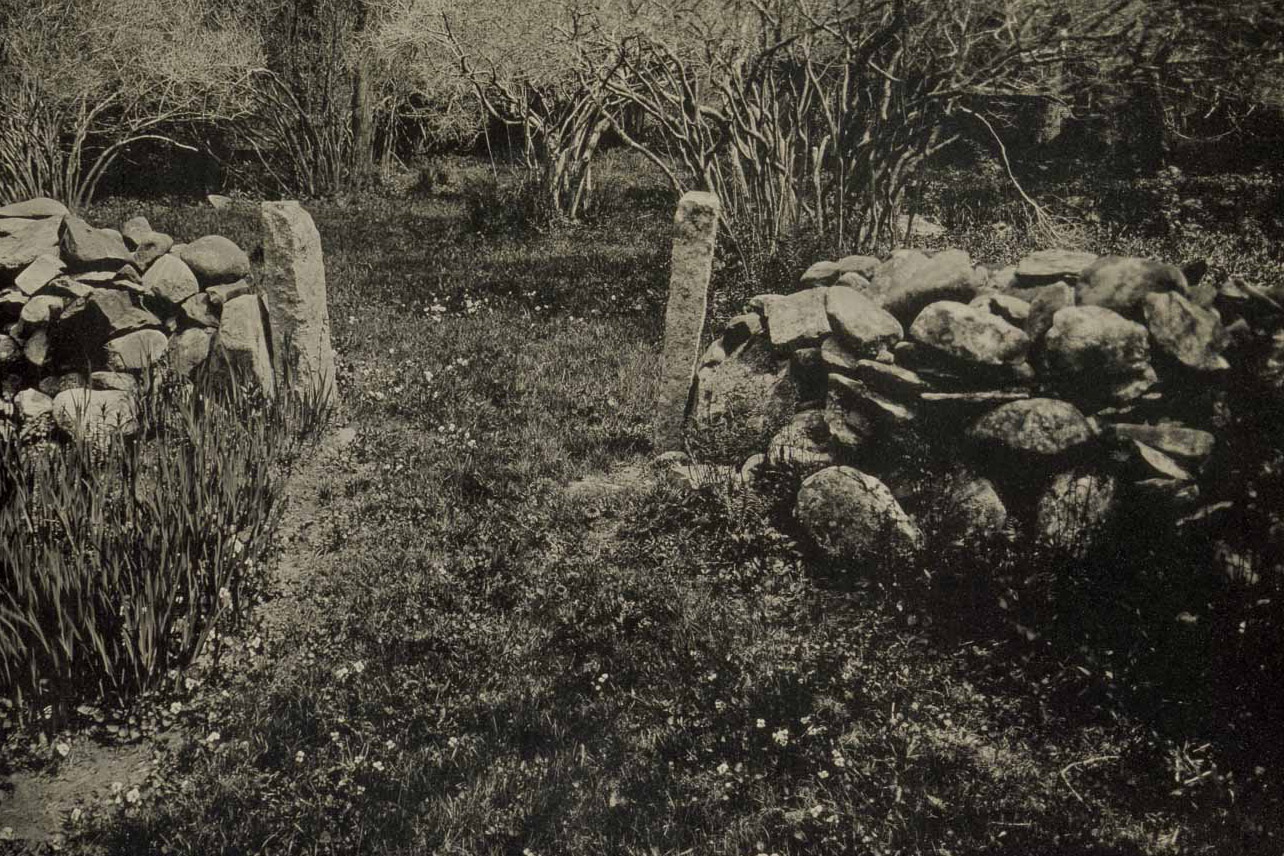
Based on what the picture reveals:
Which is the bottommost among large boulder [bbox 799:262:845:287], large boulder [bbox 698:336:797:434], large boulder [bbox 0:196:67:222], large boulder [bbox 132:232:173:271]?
large boulder [bbox 698:336:797:434]

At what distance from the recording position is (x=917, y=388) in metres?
4.29

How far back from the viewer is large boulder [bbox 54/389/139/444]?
15.1ft

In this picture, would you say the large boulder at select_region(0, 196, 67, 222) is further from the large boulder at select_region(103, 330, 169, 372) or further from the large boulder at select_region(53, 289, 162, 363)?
the large boulder at select_region(103, 330, 169, 372)

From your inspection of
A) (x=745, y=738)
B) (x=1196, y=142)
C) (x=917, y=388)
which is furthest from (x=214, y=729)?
(x=1196, y=142)

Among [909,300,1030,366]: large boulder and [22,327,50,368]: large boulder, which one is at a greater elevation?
[909,300,1030,366]: large boulder

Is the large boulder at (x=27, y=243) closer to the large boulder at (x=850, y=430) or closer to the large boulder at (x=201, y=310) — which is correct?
the large boulder at (x=201, y=310)

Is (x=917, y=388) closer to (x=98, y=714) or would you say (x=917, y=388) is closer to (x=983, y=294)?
(x=983, y=294)

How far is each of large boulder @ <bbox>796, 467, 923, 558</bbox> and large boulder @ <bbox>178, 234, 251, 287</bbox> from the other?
410cm

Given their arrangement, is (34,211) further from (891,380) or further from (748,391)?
(891,380)

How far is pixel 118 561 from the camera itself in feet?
10.9

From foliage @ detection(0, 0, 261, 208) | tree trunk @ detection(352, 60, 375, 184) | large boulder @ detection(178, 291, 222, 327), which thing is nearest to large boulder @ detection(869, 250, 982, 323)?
large boulder @ detection(178, 291, 222, 327)

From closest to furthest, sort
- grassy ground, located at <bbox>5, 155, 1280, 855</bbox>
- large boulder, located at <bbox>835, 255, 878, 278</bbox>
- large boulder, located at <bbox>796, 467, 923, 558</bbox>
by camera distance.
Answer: grassy ground, located at <bbox>5, 155, 1280, 855</bbox> → large boulder, located at <bbox>796, 467, 923, 558</bbox> → large boulder, located at <bbox>835, 255, 878, 278</bbox>

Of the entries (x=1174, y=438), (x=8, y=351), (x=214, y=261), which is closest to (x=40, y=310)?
(x=8, y=351)

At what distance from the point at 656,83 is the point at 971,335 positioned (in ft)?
17.1
